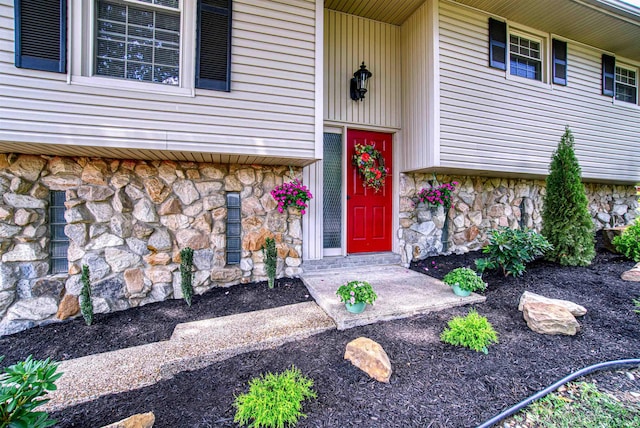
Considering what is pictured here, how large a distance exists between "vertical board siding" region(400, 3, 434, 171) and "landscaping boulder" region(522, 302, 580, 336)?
2218 millimetres

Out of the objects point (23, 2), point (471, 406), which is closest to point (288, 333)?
point (471, 406)

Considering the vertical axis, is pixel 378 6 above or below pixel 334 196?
above

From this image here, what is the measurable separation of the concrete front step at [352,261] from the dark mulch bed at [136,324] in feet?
1.68

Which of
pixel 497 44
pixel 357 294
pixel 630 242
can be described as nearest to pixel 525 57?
pixel 497 44

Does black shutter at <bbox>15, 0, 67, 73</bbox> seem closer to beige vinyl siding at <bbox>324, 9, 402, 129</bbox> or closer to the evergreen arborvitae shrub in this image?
beige vinyl siding at <bbox>324, 9, 402, 129</bbox>

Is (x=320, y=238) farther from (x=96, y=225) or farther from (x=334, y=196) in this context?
(x=96, y=225)

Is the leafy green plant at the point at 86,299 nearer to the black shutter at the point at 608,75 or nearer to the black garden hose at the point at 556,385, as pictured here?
the black garden hose at the point at 556,385

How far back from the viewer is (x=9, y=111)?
7.38 ft

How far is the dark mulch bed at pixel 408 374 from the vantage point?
1504mm

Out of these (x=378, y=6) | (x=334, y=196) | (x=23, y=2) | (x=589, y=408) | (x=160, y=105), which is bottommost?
(x=589, y=408)

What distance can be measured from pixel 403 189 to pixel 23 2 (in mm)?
4742

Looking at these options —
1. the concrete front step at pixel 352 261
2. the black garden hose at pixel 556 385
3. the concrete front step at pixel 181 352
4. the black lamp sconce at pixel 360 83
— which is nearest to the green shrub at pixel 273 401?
the concrete front step at pixel 181 352

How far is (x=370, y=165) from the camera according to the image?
4262 mm

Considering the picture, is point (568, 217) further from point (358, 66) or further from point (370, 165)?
point (358, 66)
